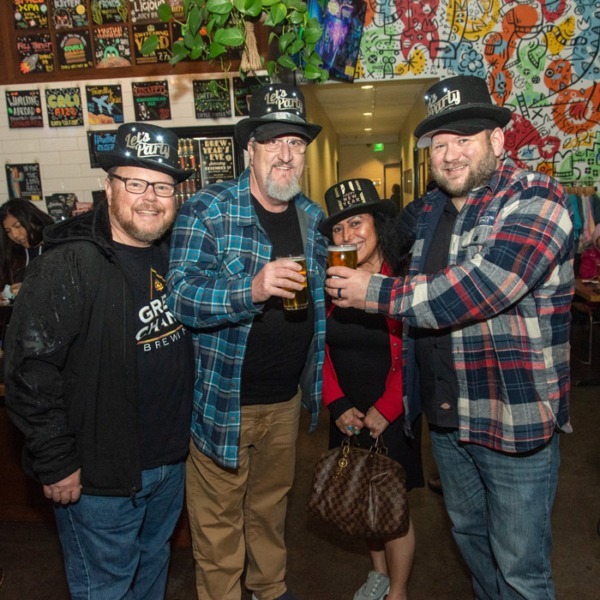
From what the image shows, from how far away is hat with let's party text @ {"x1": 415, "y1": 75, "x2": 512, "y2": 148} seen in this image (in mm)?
1829

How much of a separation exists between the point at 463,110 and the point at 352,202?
1.88 ft

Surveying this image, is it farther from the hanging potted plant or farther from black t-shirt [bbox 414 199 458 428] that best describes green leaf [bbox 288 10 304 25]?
black t-shirt [bbox 414 199 458 428]

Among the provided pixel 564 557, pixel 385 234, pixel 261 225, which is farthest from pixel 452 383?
pixel 564 557

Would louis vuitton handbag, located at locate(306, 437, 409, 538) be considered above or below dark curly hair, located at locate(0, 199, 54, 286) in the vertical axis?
below

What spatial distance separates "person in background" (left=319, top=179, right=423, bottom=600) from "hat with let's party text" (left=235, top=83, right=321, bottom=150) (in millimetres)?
304

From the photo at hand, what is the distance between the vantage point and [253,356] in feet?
7.24

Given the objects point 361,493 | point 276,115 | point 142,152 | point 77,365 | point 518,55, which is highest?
point 518,55

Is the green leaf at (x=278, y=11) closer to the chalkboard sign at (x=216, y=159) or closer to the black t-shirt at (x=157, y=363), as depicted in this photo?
the black t-shirt at (x=157, y=363)

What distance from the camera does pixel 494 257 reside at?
1.64 m

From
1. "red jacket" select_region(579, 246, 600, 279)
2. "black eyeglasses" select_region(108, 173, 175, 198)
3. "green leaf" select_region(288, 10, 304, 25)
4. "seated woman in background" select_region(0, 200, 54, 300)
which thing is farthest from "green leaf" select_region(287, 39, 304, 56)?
"red jacket" select_region(579, 246, 600, 279)

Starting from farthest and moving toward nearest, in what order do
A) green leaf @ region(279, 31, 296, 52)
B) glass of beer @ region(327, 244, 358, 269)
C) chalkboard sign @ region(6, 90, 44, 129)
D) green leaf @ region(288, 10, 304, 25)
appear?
chalkboard sign @ region(6, 90, 44, 129) → green leaf @ region(279, 31, 296, 52) → green leaf @ region(288, 10, 304, 25) → glass of beer @ region(327, 244, 358, 269)

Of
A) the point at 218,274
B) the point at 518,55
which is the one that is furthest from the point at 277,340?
the point at 518,55

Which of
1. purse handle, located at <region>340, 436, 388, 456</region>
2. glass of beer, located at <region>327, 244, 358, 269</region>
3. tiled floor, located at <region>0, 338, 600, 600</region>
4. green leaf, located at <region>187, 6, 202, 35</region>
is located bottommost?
tiled floor, located at <region>0, 338, 600, 600</region>

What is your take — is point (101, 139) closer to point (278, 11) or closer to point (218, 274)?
point (278, 11)
